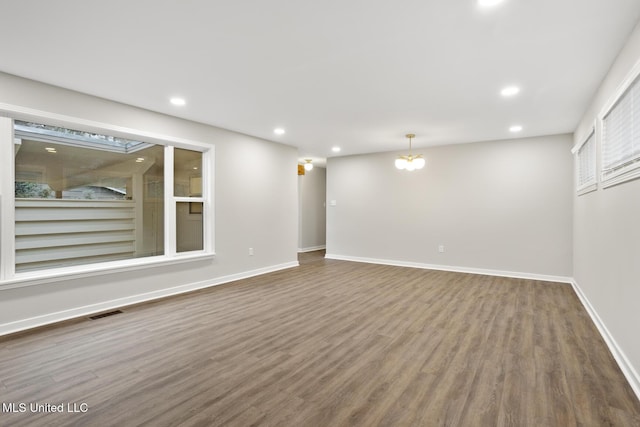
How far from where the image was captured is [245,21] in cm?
219

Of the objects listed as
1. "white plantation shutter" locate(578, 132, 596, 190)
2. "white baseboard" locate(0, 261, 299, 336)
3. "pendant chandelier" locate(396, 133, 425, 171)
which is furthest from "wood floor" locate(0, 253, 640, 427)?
"pendant chandelier" locate(396, 133, 425, 171)

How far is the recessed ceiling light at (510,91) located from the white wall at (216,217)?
3888 mm

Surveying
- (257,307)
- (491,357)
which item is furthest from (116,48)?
(491,357)

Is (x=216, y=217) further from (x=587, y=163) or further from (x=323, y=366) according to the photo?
(x=587, y=163)

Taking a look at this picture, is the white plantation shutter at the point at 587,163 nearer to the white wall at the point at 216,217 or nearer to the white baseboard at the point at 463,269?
the white baseboard at the point at 463,269

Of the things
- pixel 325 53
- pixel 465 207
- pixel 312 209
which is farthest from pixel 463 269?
pixel 325 53

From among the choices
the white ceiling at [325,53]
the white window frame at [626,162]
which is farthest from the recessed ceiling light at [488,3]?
the white window frame at [626,162]

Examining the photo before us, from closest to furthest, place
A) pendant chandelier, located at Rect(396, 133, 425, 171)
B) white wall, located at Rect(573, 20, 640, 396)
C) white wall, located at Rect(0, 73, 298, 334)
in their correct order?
1. white wall, located at Rect(573, 20, 640, 396)
2. white wall, located at Rect(0, 73, 298, 334)
3. pendant chandelier, located at Rect(396, 133, 425, 171)

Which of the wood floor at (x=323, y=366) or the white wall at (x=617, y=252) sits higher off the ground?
the white wall at (x=617, y=252)

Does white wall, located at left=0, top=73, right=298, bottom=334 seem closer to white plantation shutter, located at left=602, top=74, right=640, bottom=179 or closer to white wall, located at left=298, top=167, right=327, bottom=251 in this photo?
white wall, located at left=298, top=167, right=327, bottom=251

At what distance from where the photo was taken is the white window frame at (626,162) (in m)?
2.13

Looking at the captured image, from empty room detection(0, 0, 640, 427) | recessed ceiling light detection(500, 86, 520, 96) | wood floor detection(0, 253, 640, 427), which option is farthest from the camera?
recessed ceiling light detection(500, 86, 520, 96)

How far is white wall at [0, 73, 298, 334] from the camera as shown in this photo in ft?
10.5

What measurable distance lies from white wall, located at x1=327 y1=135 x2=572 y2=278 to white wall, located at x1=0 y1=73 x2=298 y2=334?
1661mm
